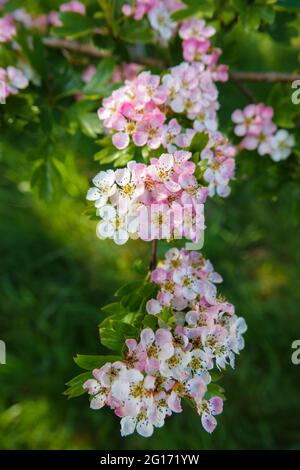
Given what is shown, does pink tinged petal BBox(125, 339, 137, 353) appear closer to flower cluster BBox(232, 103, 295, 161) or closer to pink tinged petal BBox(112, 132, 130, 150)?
pink tinged petal BBox(112, 132, 130, 150)

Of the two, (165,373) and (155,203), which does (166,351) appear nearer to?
(165,373)

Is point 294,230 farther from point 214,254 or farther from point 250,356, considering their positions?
point 250,356

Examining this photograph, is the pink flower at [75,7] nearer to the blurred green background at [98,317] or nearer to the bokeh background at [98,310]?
the bokeh background at [98,310]

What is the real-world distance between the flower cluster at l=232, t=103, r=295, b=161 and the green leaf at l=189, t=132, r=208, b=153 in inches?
13.7

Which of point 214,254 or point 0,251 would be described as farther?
point 0,251

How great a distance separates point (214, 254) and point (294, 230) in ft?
1.62

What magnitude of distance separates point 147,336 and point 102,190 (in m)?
0.29

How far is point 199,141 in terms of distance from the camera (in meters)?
1.18

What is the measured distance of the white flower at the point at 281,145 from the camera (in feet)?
4.91

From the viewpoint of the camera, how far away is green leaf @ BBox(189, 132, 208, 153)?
1.18 metres

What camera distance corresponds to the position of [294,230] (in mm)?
2855

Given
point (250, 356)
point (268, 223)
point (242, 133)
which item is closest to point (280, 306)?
point (250, 356)

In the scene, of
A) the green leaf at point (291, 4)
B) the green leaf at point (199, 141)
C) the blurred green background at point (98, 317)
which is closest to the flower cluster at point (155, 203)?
the green leaf at point (199, 141)

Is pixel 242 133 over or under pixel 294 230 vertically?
over
